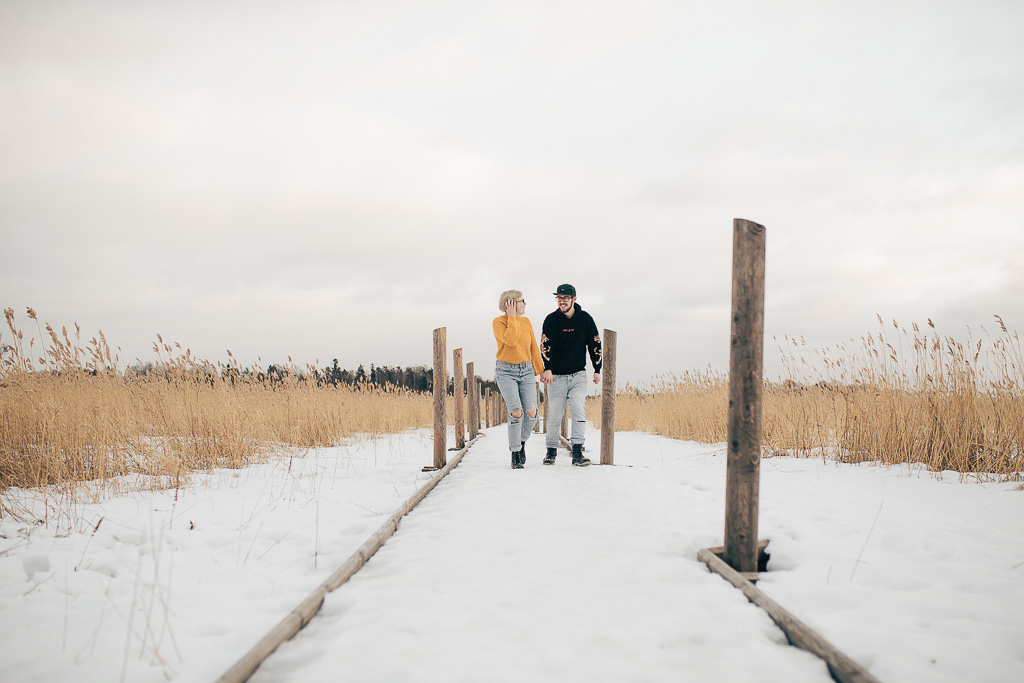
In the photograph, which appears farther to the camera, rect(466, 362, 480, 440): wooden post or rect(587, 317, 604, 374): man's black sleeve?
rect(466, 362, 480, 440): wooden post

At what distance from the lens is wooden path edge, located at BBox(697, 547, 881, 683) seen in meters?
1.77

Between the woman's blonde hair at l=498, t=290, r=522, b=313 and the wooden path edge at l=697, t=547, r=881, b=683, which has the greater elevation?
the woman's blonde hair at l=498, t=290, r=522, b=313

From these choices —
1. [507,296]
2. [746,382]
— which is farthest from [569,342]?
[746,382]

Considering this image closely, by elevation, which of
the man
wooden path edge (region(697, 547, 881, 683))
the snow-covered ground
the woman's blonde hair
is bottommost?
the snow-covered ground

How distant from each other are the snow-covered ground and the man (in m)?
1.74

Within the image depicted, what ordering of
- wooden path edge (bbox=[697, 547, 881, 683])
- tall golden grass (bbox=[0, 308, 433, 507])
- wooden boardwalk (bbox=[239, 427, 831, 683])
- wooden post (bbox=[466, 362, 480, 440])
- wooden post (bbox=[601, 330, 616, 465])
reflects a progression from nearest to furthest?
wooden path edge (bbox=[697, 547, 881, 683])
wooden boardwalk (bbox=[239, 427, 831, 683])
tall golden grass (bbox=[0, 308, 433, 507])
wooden post (bbox=[601, 330, 616, 465])
wooden post (bbox=[466, 362, 480, 440])

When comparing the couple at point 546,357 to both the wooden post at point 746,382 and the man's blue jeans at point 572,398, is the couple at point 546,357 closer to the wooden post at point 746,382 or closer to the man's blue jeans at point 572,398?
the man's blue jeans at point 572,398

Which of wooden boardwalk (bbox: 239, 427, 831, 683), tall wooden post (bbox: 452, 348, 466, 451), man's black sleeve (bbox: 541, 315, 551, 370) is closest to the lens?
wooden boardwalk (bbox: 239, 427, 831, 683)

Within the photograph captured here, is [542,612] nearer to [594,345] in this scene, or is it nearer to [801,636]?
[801,636]

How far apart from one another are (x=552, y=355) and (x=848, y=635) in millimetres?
4441

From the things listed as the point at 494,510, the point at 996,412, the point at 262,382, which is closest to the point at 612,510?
the point at 494,510

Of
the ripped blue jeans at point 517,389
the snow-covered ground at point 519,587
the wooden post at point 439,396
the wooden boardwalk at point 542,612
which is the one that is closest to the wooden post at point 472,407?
the wooden post at point 439,396

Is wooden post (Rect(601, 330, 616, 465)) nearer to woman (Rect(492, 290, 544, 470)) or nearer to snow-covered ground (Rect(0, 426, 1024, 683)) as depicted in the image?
woman (Rect(492, 290, 544, 470))

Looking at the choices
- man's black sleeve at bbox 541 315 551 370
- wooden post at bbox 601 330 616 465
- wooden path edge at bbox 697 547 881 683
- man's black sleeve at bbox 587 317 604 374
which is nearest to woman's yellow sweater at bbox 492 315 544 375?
man's black sleeve at bbox 541 315 551 370
